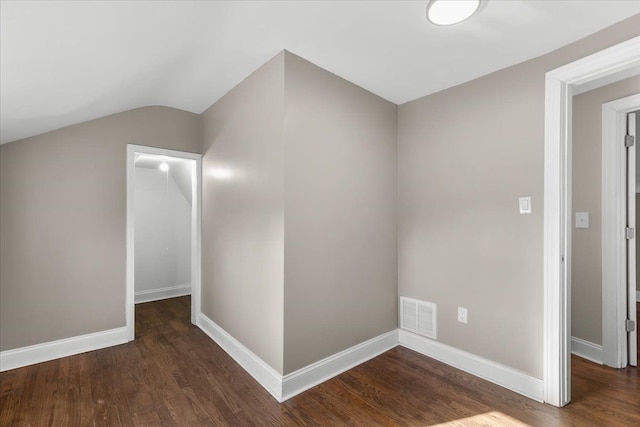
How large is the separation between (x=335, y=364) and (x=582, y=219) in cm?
250

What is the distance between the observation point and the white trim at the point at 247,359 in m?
2.07

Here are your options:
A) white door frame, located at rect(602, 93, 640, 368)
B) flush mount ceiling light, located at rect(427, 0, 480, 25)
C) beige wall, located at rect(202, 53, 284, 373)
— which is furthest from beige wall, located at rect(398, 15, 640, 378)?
beige wall, located at rect(202, 53, 284, 373)

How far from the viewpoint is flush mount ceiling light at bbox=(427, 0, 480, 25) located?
1.50 meters

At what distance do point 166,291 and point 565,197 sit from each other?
486 cm

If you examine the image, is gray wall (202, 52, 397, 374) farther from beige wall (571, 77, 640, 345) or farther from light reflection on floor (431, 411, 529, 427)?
beige wall (571, 77, 640, 345)

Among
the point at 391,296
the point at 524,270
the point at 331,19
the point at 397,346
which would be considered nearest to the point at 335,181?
the point at 331,19

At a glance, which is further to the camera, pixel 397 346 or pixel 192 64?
pixel 397 346

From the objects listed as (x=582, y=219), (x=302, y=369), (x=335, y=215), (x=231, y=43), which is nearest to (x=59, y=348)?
(x=302, y=369)

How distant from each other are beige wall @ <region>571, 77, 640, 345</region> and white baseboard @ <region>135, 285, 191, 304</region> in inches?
191

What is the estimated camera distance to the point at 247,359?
2.42 m

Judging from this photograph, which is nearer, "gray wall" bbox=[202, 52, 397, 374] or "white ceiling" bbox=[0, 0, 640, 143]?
"white ceiling" bbox=[0, 0, 640, 143]

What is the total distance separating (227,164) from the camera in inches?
112

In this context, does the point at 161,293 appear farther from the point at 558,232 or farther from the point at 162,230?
the point at 558,232

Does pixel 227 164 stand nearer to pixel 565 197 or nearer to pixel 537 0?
pixel 537 0
